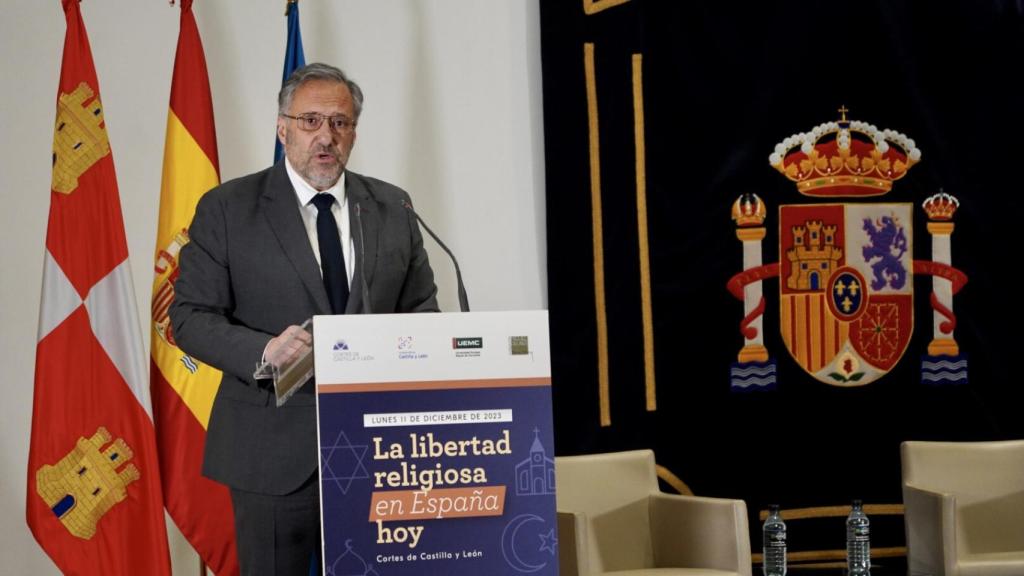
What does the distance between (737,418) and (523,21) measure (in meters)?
1.86

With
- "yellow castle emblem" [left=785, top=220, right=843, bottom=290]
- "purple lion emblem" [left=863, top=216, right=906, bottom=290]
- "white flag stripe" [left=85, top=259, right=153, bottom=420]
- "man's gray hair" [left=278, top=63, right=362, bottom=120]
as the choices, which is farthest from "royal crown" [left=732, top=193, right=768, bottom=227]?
"man's gray hair" [left=278, top=63, right=362, bottom=120]

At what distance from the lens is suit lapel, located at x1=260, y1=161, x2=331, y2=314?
2.75 meters

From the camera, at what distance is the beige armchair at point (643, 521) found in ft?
14.5

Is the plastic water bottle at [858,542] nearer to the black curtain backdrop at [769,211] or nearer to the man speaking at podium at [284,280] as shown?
the black curtain backdrop at [769,211]

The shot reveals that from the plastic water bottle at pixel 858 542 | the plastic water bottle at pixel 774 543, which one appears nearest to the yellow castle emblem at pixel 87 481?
the plastic water bottle at pixel 774 543

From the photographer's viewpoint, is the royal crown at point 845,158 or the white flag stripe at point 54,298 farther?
the royal crown at point 845,158

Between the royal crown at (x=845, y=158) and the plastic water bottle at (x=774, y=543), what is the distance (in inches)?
53.8

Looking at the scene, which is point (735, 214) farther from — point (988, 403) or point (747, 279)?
point (988, 403)

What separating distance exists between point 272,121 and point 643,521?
2085mm

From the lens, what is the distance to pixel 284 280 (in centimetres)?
276

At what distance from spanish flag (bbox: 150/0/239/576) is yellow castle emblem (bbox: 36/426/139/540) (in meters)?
0.16

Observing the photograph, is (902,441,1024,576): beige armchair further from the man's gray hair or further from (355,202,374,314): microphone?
the man's gray hair

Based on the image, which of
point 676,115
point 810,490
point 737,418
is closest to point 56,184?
point 676,115

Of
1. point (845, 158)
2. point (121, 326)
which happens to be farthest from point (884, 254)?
point (121, 326)
